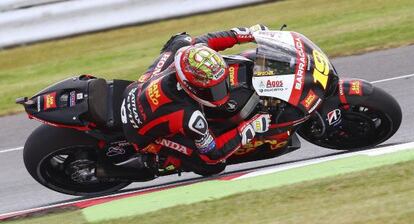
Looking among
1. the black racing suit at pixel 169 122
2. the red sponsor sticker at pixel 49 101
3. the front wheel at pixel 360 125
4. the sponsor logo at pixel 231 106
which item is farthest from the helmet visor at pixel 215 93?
the red sponsor sticker at pixel 49 101

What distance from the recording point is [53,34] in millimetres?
12617

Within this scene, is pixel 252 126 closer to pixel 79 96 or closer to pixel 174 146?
pixel 174 146

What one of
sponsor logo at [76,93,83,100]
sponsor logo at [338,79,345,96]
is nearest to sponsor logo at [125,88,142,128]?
sponsor logo at [76,93,83,100]

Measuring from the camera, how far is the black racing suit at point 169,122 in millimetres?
5613

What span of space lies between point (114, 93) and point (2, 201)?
1.60 m

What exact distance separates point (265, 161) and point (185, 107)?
1627 millimetres

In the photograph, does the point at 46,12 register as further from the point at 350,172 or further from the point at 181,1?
the point at 350,172

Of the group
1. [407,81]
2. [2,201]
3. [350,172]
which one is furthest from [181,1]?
[350,172]

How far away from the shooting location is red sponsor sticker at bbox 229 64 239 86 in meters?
5.83

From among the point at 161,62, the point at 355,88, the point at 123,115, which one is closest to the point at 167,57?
the point at 161,62

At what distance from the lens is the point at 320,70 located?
19.0 ft

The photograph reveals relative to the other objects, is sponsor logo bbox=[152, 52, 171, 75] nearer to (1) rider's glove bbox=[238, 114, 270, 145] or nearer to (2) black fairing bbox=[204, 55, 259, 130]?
(2) black fairing bbox=[204, 55, 259, 130]

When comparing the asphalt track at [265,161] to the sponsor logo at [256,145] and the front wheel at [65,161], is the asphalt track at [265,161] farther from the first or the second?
the sponsor logo at [256,145]

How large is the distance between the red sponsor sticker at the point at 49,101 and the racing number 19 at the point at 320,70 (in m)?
2.08
